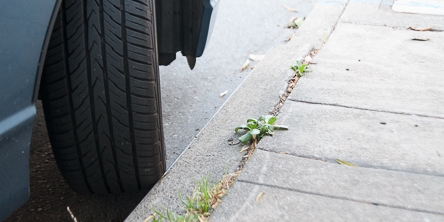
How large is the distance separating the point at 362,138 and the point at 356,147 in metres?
0.09

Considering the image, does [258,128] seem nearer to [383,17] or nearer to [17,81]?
[17,81]

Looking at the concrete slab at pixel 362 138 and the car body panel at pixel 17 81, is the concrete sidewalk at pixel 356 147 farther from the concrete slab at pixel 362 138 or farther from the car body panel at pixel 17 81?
the car body panel at pixel 17 81

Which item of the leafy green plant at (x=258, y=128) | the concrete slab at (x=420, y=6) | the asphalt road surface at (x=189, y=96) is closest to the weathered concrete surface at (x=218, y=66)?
the asphalt road surface at (x=189, y=96)

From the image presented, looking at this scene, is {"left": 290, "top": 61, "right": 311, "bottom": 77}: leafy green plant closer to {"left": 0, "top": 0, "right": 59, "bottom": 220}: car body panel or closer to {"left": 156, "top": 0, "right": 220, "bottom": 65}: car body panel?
{"left": 156, "top": 0, "right": 220, "bottom": 65}: car body panel

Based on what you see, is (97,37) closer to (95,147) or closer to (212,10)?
(95,147)

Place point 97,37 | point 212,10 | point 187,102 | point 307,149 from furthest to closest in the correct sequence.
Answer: point 187,102 < point 212,10 < point 307,149 < point 97,37

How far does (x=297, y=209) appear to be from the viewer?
5.77ft

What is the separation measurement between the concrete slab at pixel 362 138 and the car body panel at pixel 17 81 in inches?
39.4

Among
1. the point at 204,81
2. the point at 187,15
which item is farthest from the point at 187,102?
the point at 187,15

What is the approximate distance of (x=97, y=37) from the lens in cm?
170

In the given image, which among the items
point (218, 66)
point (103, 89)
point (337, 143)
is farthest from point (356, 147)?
point (218, 66)

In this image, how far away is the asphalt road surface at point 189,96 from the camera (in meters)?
2.15

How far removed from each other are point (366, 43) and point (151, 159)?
6.68ft

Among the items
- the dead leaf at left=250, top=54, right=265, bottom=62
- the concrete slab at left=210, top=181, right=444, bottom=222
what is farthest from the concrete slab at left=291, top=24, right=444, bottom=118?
the concrete slab at left=210, top=181, right=444, bottom=222
